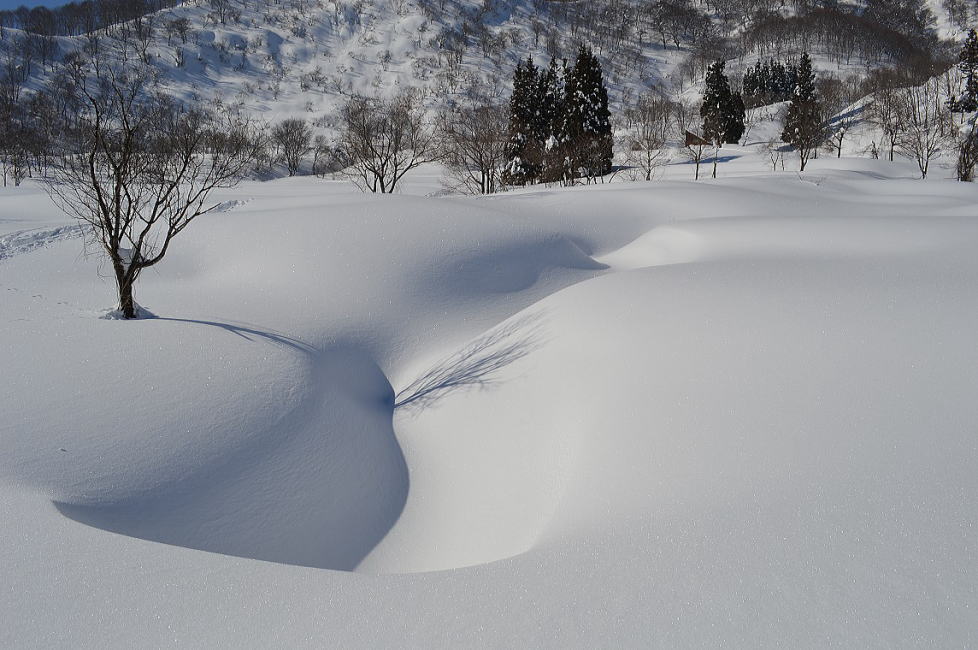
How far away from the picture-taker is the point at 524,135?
119ft

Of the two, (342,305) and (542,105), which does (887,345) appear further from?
(542,105)

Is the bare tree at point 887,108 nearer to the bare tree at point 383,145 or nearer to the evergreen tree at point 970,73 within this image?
the evergreen tree at point 970,73

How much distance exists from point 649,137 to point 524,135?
31.8ft

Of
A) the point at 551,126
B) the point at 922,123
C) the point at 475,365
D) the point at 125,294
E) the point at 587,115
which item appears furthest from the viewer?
the point at 922,123

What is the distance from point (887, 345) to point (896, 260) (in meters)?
3.89

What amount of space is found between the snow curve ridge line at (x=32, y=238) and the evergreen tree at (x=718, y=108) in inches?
2127

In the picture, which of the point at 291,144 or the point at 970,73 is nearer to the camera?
the point at 970,73

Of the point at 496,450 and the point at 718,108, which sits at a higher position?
the point at 718,108

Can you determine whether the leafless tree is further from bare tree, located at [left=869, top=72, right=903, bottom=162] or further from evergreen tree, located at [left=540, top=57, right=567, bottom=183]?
evergreen tree, located at [left=540, top=57, right=567, bottom=183]

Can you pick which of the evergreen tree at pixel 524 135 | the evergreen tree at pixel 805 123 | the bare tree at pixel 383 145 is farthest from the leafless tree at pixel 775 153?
the bare tree at pixel 383 145

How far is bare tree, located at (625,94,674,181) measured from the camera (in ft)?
119

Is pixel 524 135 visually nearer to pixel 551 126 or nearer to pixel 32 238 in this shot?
pixel 551 126

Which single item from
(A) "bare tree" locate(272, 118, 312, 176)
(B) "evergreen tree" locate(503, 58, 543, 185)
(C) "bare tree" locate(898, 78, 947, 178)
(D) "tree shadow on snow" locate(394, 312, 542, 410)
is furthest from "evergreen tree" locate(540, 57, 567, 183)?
(A) "bare tree" locate(272, 118, 312, 176)

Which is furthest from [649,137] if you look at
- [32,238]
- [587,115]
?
[32,238]
